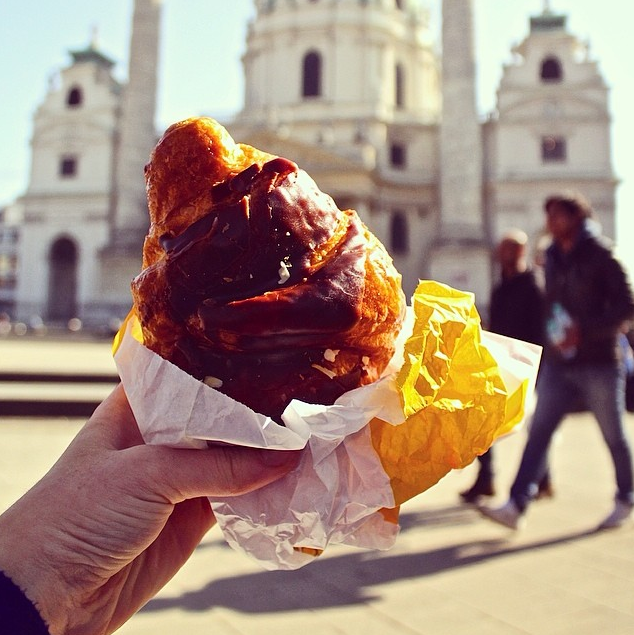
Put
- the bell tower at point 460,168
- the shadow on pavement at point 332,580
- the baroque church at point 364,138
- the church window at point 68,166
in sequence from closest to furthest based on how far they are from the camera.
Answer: the shadow on pavement at point 332,580, the bell tower at point 460,168, the baroque church at point 364,138, the church window at point 68,166

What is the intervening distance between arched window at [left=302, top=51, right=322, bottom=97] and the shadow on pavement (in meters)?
32.3

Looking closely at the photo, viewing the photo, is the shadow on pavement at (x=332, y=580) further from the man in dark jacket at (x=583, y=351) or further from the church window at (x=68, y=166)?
the church window at (x=68, y=166)

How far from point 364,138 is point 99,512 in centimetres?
2961

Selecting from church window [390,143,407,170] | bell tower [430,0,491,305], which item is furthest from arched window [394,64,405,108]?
bell tower [430,0,491,305]

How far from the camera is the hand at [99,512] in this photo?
2.88ft

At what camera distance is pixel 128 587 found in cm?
108

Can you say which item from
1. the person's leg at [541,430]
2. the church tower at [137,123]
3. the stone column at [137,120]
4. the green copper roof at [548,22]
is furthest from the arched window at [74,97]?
the person's leg at [541,430]

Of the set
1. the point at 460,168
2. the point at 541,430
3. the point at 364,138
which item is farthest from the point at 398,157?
the point at 541,430

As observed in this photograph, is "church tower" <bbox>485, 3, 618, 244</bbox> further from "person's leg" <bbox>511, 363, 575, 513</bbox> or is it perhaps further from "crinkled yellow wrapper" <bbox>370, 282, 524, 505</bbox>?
"crinkled yellow wrapper" <bbox>370, 282, 524, 505</bbox>

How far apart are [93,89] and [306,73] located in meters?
11.6

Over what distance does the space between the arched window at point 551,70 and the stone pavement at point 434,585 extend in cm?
3081

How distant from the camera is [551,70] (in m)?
30.1

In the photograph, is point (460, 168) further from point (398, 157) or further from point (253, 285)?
point (253, 285)

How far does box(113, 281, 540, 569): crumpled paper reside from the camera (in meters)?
0.95
